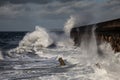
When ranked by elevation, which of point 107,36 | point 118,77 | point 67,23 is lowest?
point 118,77

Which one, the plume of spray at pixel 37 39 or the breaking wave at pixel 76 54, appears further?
the plume of spray at pixel 37 39

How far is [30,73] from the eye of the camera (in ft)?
40.7

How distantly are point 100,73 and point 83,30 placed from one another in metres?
18.9

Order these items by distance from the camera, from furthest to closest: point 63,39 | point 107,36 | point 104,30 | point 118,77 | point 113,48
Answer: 1. point 63,39
2. point 104,30
3. point 107,36
4. point 113,48
5. point 118,77

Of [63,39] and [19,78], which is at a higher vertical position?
[63,39]

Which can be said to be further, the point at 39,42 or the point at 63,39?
the point at 63,39

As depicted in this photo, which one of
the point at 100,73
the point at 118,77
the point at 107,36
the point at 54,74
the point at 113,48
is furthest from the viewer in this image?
the point at 107,36

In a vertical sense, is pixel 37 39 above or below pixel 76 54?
above

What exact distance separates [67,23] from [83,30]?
10115 mm

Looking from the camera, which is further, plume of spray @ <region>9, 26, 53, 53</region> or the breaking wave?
plume of spray @ <region>9, 26, 53, 53</region>

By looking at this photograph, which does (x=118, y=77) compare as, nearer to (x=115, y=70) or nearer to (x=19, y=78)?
(x=115, y=70)

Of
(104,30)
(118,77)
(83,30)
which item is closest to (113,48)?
(104,30)

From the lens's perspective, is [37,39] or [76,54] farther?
[37,39]

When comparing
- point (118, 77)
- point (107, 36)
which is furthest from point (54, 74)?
point (107, 36)
